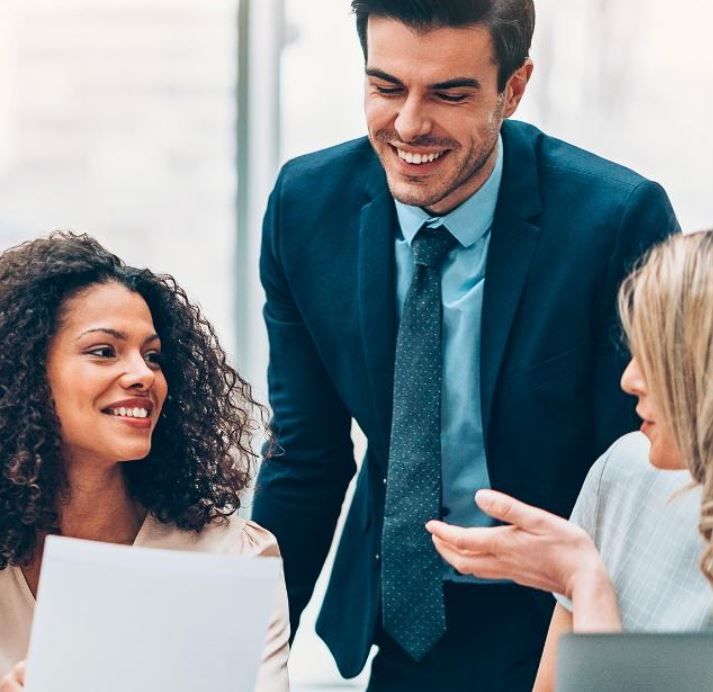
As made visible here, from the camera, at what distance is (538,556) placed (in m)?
1.57

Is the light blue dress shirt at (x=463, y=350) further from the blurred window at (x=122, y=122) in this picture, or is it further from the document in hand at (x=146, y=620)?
the blurred window at (x=122, y=122)

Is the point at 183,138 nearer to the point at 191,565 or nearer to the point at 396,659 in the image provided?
the point at 396,659

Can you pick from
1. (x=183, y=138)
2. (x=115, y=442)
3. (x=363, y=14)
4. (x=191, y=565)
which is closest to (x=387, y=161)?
(x=363, y=14)

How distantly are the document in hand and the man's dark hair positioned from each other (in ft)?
2.96

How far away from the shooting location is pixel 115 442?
1.87 meters

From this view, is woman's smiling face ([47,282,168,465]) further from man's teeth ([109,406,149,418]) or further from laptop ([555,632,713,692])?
laptop ([555,632,713,692])

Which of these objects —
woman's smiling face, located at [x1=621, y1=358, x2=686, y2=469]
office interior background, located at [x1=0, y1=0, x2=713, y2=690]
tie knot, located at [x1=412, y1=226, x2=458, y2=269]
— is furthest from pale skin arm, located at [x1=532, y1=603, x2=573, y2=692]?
office interior background, located at [x1=0, y1=0, x2=713, y2=690]

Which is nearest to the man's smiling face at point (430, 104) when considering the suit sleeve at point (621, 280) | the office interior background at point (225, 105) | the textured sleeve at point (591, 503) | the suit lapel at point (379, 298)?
the suit lapel at point (379, 298)

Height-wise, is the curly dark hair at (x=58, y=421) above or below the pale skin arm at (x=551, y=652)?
above

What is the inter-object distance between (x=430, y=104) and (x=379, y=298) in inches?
12.3

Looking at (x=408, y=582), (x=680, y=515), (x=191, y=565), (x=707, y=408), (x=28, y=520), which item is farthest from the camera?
(x=408, y=582)

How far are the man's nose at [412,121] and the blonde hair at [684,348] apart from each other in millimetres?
473

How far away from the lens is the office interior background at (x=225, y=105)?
3041 mm

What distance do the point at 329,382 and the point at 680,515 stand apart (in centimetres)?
67
